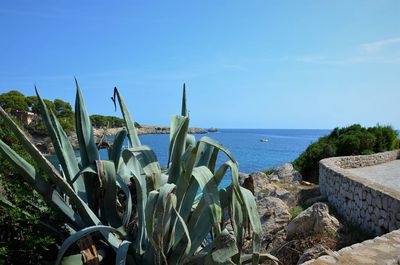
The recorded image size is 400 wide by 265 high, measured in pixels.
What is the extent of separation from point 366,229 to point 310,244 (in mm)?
1467

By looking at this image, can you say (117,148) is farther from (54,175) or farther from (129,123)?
(54,175)

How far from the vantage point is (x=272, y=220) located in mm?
7410

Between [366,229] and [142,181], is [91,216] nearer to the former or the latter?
[142,181]

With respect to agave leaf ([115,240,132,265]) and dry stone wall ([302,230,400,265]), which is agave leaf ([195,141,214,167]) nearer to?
agave leaf ([115,240,132,265])

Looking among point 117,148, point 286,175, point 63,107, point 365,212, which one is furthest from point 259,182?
point 63,107

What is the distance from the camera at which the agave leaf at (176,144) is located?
275 centimetres

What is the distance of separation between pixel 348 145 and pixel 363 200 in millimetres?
9887

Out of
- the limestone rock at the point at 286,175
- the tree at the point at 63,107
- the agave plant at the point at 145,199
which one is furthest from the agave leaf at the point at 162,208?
the tree at the point at 63,107

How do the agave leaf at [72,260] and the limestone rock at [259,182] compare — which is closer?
the agave leaf at [72,260]

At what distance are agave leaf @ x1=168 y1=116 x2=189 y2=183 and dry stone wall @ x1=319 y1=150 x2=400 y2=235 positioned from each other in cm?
429

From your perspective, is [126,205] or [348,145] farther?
[348,145]

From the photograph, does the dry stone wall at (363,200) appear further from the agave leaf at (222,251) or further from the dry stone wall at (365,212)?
the agave leaf at (222,251)

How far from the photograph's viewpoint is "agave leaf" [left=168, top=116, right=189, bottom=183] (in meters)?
2.75

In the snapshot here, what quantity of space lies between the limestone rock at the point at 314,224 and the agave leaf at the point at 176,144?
13.7 feet
